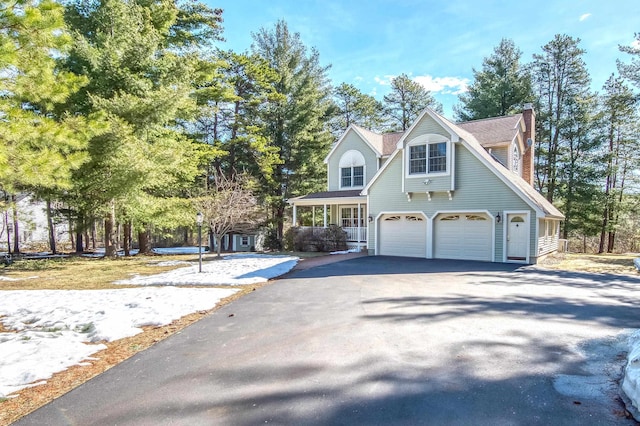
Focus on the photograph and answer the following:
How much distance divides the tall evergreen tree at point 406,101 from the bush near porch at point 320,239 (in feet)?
53.1

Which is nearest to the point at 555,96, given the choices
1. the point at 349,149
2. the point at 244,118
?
the point at 349,149

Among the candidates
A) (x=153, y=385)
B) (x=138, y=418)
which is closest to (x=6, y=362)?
(x=153, y=385)

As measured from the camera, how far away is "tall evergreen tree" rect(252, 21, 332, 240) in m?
26.7

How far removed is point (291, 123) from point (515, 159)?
1562 centimetres

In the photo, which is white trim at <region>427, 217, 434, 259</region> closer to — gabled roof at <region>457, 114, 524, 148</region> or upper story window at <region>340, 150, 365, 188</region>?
gabled roof at <region>457, 114, 524, 148</region>

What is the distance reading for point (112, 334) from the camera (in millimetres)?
5945

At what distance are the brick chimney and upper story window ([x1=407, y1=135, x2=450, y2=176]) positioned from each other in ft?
26.6

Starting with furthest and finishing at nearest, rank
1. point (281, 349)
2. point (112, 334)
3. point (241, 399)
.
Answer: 1. point (112, 334)
2. point (281, 349)
3. point (241, 399)

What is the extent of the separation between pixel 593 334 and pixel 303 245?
1563 cm

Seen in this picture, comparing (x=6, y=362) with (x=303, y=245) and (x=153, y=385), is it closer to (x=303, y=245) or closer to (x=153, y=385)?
(x=153, y=385)

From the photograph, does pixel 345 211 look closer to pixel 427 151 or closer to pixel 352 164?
pixel 352 164

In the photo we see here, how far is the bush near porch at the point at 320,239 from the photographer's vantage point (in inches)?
766

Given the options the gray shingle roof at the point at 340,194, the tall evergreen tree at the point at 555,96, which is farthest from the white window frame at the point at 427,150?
the tall evergreen tree at the point at 555,96

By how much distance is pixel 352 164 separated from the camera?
22.0 m
